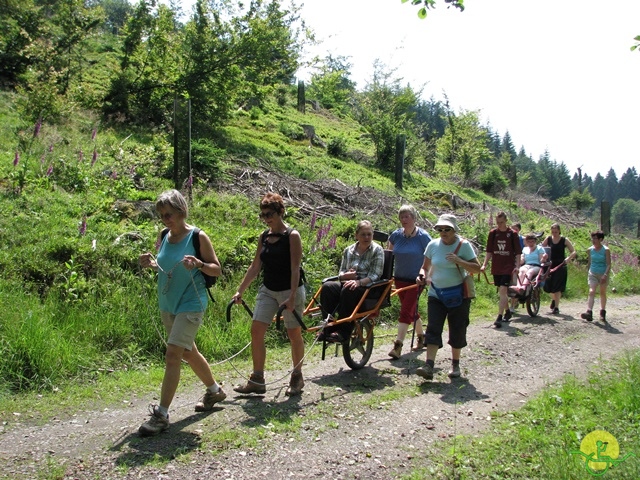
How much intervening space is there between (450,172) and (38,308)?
100.0 feet

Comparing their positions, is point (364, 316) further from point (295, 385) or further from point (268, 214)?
point (268, 214)

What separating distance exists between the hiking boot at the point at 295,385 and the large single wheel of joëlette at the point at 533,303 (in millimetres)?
7089

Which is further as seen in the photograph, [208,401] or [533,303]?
[533,303]

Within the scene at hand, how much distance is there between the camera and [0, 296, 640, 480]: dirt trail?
424 centimetres

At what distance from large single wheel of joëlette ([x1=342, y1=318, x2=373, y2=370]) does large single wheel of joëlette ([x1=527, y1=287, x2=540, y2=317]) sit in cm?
569

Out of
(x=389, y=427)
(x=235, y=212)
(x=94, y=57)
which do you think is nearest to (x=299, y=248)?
(x=389, y=427)

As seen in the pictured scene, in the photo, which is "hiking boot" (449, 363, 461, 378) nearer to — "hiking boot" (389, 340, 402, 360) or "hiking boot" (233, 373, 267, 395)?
"hiking boot" (389, 340, 402, 360)

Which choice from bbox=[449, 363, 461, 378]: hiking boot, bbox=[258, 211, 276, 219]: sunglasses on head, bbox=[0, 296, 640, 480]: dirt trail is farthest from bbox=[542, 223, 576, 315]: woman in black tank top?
bbox=[258, 211, 276, 219]: sunglasses on head

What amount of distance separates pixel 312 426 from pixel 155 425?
1.40m

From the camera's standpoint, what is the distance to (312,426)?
16.8 ft

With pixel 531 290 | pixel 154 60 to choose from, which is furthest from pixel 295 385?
pixel 154 60

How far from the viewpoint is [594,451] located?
422cm

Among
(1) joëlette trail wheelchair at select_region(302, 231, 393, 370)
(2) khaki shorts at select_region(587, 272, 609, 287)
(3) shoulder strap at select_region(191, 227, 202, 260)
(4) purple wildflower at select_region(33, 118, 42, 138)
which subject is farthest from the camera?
(4) purple wildflower at select_region(33, 118, 42, 138)

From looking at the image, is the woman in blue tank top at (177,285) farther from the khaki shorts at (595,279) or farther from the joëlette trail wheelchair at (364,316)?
the khaki shorts at (595,279)
